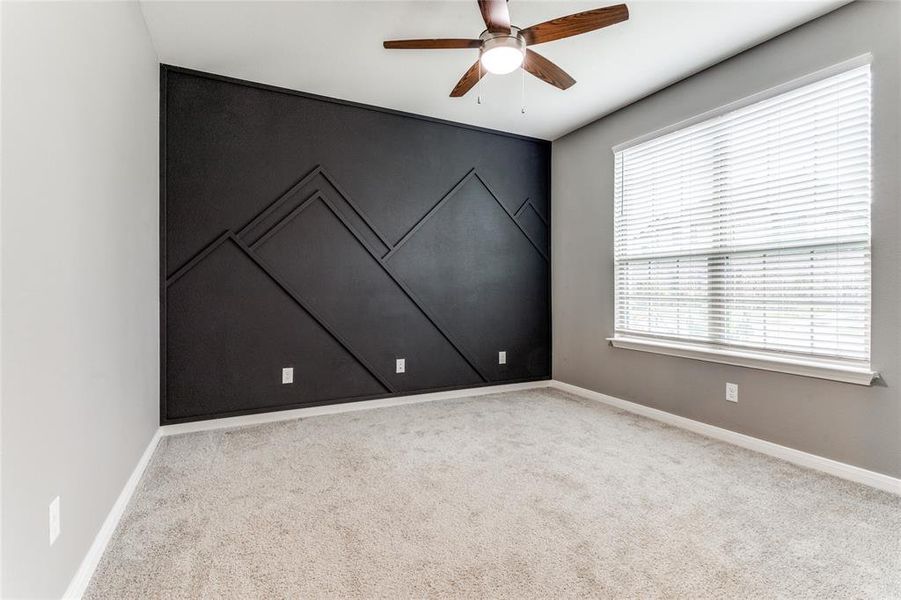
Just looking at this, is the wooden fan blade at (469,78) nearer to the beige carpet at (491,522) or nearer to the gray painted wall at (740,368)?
the gray painted wall at (740,368)

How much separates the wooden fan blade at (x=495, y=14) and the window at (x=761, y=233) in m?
1.82

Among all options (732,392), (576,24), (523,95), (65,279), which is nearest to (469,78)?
(576,24)

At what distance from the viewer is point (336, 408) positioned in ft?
11.9

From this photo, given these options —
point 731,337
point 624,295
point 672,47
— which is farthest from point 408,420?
point 672,47

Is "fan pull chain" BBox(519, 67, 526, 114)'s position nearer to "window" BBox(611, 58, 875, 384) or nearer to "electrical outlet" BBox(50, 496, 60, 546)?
"window" BBox(611, 58, 875, 384)

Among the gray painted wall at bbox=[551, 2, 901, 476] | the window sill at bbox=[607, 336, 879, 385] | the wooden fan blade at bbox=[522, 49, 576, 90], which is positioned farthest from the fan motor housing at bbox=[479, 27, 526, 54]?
the window sill at bbox=[607, 336, 879, 385]

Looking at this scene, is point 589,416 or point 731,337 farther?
point 589,416

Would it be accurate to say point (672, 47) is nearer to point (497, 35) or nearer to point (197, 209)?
point (497, 35)

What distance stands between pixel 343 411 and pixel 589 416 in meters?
1.97

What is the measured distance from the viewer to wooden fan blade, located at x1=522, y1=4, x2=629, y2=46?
1.97 metres

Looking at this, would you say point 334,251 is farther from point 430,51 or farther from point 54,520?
point 54,520

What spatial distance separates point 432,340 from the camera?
407cm

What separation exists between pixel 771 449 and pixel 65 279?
357 cm

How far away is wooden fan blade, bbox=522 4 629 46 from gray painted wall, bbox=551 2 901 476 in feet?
4.52
